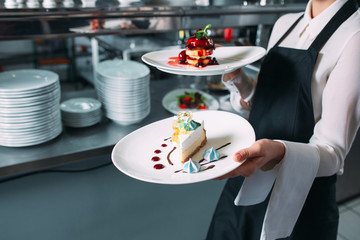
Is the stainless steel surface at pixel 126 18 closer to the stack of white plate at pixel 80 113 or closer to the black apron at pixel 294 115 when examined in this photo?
the stack of white plate at pixel 80 113

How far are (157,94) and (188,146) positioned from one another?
3.56ft

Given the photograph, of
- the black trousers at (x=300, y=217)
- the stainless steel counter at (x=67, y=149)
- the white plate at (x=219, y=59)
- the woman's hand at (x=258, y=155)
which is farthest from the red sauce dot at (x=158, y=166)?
the black trousers at (x=300, y=217)

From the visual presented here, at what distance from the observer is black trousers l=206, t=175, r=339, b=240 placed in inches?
53.3

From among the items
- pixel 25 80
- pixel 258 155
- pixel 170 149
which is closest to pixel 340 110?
pixel 258 155

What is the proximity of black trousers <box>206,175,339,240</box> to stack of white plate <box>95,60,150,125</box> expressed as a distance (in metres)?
0.63

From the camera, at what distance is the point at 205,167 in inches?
41.4

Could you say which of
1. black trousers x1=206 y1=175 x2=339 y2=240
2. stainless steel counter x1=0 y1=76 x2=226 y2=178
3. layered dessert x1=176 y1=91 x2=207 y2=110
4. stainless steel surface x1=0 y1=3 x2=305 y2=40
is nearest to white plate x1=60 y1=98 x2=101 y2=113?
stainless steel counter x1=0 y1=76 x2=226 y2=178

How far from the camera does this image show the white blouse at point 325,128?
1.06m

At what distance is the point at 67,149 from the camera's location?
145 centimetres

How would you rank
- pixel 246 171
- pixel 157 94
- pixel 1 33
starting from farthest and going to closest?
pixel 157 94, pixel 1 33, pixel 246 171

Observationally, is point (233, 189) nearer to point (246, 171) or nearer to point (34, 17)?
point (246, 171)

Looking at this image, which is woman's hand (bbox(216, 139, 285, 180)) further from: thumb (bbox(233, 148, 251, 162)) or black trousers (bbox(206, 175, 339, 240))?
black trousers (bbox(206, 175, 339, 240))

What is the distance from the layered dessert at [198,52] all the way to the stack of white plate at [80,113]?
635 millimetres

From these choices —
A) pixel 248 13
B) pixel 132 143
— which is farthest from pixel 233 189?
pixel 248 13
